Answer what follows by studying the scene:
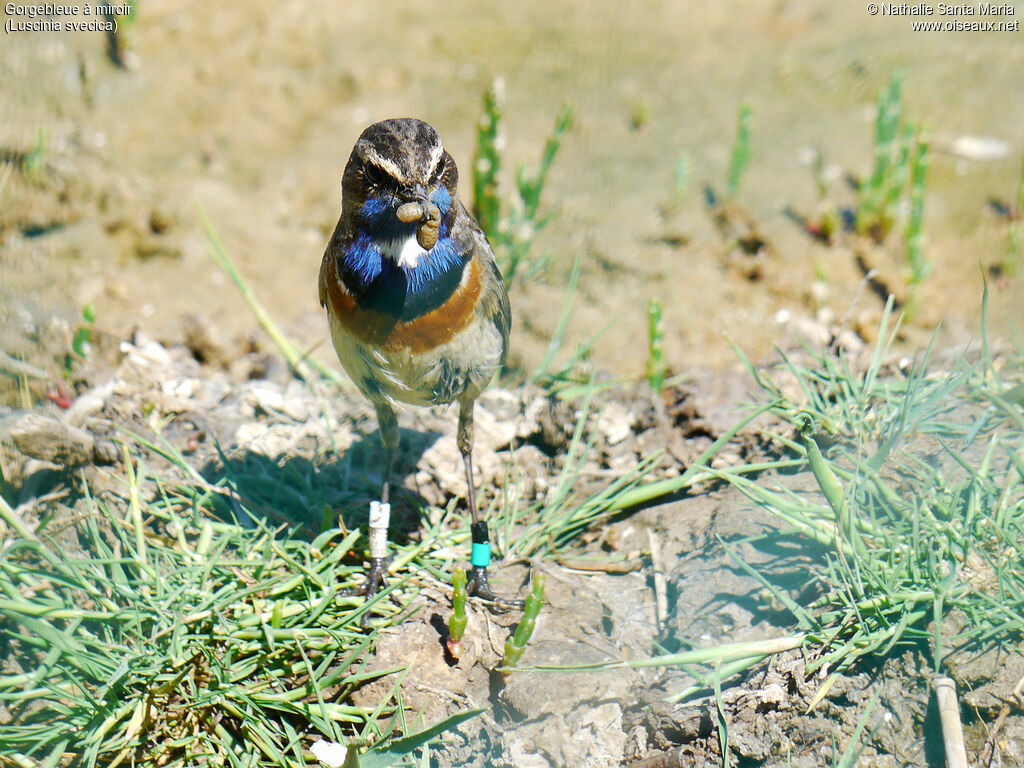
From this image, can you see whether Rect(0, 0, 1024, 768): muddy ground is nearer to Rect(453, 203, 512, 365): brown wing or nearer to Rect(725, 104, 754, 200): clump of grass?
Rect(725, 104, 754, 200): clump of grass

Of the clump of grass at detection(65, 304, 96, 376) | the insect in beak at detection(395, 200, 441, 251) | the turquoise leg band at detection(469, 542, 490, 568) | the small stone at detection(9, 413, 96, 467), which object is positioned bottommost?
the turquoise leg band at detection(469, 542, 490, 568)

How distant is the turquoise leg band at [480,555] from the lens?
329 centimetres

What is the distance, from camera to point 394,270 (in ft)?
9.95

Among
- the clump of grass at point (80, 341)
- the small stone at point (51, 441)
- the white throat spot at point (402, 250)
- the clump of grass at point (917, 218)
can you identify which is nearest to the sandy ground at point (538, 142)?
the clump of grass at point (917, 218)

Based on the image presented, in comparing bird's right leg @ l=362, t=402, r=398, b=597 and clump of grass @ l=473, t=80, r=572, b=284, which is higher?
clump of grass @ l=473, t=80, r=572, b=284

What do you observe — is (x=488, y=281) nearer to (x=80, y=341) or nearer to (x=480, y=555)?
(x=480, y=555)

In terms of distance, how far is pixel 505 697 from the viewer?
2.88 m

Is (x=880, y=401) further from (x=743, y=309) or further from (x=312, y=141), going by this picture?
(x=312, y=141)

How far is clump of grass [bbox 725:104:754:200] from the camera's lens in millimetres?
4945

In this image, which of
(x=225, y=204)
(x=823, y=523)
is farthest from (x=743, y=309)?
(x=225, y=204)

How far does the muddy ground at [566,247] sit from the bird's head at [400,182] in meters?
1.22

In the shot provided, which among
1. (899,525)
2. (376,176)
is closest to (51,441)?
(376,176)

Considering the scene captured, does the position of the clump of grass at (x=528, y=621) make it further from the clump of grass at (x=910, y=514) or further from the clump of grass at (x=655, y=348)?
the clump of grass at (x=655, y=348)

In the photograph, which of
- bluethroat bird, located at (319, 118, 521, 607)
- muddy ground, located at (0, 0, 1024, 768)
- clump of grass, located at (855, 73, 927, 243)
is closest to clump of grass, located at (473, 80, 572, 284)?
muddy ground, located at (0, 0, 1024, 768)
